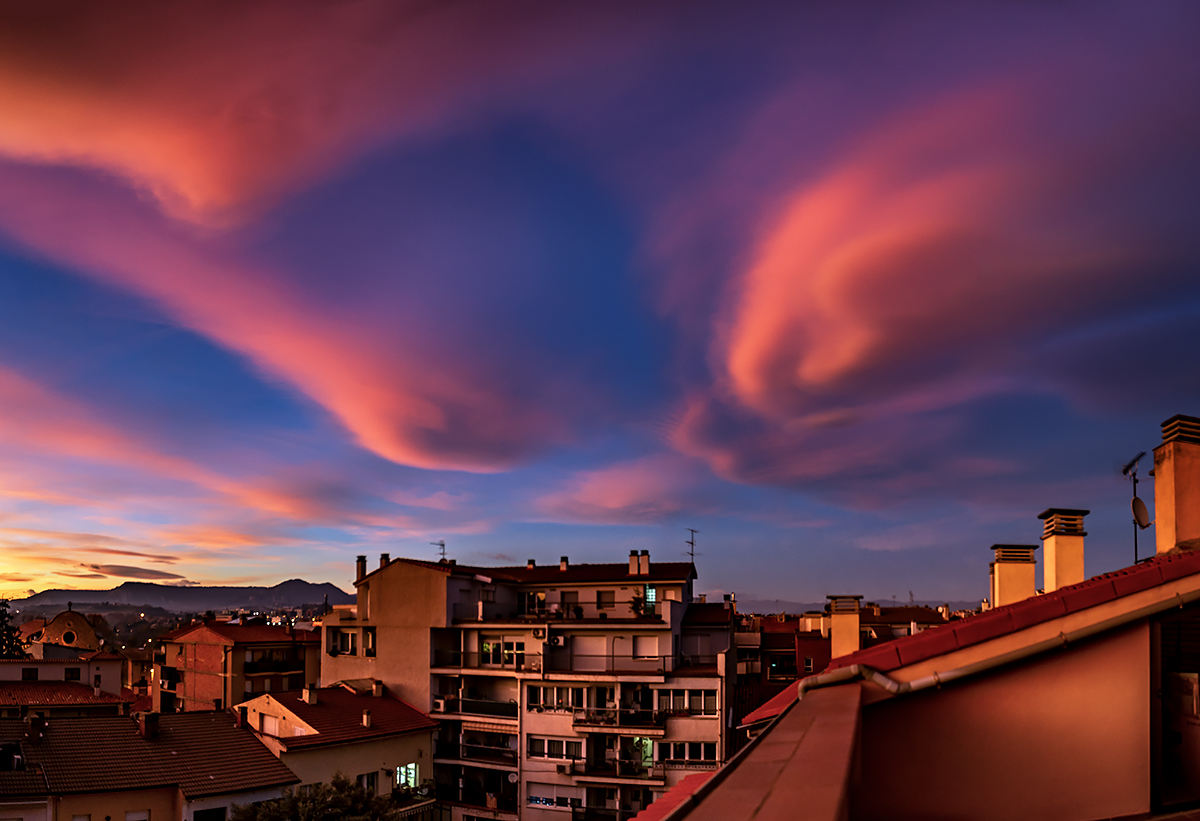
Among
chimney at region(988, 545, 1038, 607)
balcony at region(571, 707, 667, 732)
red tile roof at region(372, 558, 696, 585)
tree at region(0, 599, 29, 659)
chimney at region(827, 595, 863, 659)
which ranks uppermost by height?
chimney at region(988, 545, 1038, 607)

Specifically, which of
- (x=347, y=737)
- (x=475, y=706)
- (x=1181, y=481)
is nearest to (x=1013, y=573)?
(x=1181, y=481)

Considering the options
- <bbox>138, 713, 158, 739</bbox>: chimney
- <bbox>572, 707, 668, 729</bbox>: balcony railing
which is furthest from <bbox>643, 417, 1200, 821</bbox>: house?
<bbox>572, 707, 668, 729</bbox>: balcony railing

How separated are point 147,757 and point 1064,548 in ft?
100

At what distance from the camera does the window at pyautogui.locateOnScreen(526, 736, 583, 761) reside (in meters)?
37.6

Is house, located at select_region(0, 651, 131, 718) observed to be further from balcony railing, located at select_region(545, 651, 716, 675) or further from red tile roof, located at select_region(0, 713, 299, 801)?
balcony railing, located at select_region(545, 651, 716, 675)

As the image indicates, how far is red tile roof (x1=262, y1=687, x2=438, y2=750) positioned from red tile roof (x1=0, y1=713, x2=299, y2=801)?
6.25ft

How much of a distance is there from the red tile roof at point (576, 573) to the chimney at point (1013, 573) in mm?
30550

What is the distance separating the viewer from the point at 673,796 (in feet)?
15.0

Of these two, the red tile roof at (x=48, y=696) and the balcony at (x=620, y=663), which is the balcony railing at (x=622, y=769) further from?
the red tile roof at (x=48, y=696)

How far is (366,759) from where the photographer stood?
34.9 metres

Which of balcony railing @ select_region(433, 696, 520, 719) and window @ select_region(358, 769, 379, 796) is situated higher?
balcony railing @ select_region(433, 696, 520, 719)

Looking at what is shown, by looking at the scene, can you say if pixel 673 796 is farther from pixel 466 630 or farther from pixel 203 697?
pixel 203 697

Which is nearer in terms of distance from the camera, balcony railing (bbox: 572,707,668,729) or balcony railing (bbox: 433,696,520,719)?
balcony railing (bbox: 572,707,668,729)

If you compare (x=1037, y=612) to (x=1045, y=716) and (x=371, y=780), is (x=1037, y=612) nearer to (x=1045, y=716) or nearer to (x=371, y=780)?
(x=1045, y=716)
